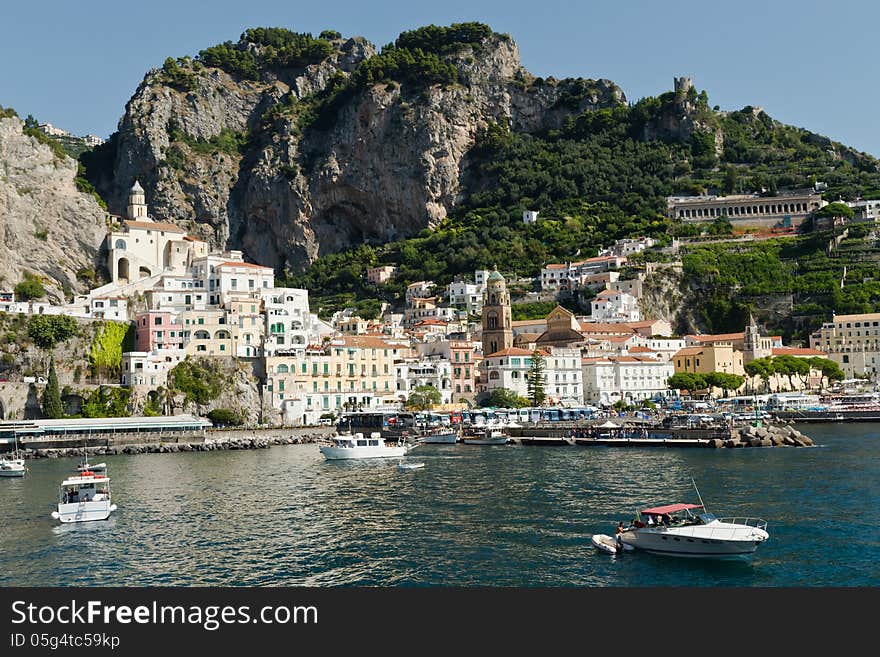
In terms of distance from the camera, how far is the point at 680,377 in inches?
3263

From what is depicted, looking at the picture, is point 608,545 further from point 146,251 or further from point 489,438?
point 146,251

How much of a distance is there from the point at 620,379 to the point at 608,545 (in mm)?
59703

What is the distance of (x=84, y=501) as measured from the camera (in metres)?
30.6

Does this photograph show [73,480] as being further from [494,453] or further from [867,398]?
[867,398]

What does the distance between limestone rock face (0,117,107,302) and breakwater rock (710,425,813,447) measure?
2048 inches

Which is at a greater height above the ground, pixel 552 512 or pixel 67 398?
pixel 67 398

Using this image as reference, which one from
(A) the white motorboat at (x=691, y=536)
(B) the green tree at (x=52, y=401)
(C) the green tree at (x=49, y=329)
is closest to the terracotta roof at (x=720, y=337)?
(C) the green tree at (x=49, y=329)

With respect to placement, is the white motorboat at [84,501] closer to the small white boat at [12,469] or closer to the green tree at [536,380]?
the small white boat at [12,469]

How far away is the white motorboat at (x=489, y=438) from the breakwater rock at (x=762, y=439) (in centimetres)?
1384

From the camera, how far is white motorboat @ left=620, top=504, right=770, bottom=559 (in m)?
23.6

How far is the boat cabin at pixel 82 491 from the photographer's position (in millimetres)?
30797

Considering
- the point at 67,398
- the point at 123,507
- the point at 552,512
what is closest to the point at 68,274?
the point at 67,398

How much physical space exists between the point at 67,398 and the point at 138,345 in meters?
7.70

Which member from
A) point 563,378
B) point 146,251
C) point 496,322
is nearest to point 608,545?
point 563,378
